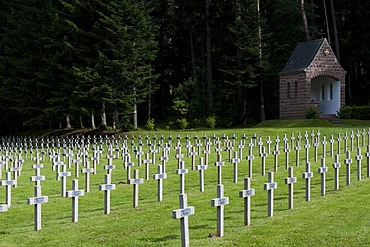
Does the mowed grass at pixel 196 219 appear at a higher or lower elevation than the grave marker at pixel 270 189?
lower

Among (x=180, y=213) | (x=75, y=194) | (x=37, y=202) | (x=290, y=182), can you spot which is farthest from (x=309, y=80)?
(x=180, y=213)

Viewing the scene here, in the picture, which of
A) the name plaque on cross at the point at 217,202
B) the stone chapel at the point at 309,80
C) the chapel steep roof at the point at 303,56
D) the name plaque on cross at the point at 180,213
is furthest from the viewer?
the chapel steep roof at the point at 303,56

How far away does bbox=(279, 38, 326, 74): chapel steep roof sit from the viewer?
43.1m

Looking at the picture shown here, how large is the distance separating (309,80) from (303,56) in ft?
8.61

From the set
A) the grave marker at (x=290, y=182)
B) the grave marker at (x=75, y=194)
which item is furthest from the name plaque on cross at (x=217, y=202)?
the grave marker at (x=75, y=194)

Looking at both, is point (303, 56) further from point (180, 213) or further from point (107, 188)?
point (180, 213)

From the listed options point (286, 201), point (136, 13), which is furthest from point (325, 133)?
point (286, 201)

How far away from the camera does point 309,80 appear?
140 feet

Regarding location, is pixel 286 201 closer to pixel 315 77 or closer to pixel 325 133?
pixel 325 133

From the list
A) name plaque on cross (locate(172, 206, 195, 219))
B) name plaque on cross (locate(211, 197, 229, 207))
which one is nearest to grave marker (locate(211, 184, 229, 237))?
name plaque on cross (locate(211, 197, 229, 207))

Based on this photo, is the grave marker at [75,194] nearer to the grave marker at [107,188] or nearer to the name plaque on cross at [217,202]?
the grave marker at [107,188]

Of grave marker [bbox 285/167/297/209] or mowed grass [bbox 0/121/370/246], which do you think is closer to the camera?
mowed grass [bbox 0/121/370/246]

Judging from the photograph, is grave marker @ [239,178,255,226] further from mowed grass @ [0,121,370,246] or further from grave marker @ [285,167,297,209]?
grave marker @ [285,167,297,209]

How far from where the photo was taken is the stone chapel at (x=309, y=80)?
4281cm
